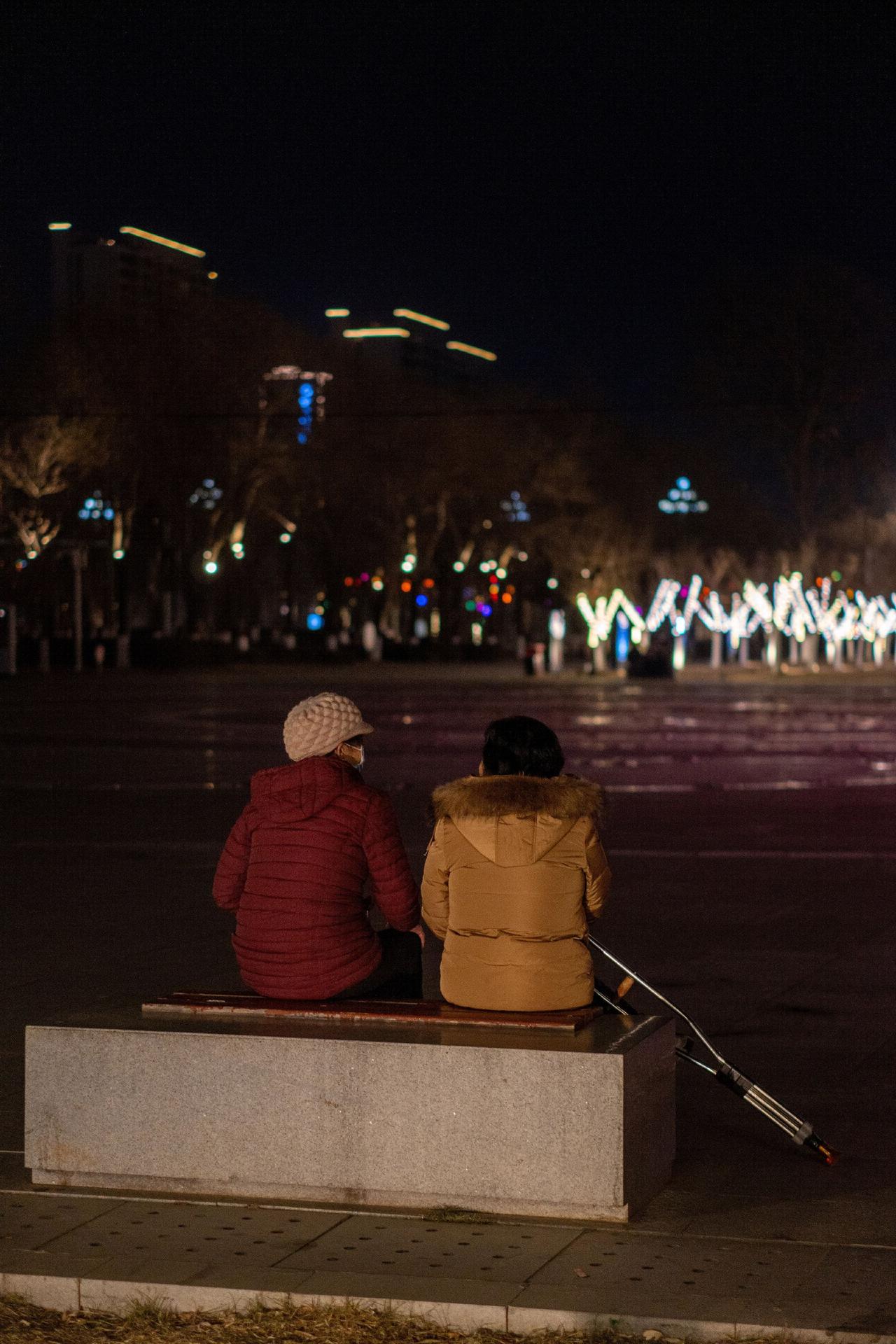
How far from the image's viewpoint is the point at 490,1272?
5.38 metres

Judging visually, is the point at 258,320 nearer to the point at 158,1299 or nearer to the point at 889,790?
the point at 889,790

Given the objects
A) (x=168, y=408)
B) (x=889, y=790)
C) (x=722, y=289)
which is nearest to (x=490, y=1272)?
(x=889, y=790)

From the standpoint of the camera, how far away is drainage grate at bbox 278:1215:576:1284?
5.40 m

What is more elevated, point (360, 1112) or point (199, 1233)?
point (360, 1112)

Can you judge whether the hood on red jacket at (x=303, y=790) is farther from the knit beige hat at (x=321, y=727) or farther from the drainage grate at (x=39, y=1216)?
the drainage grate at (x=39, y=1216)

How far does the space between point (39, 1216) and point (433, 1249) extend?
1193 millimetres

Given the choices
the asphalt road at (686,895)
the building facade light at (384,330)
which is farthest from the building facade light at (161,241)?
the building facade light at (384,330)

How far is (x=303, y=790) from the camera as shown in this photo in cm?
655

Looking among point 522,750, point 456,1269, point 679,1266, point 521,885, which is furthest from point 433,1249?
point 522,750

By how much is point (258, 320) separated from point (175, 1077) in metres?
64.3

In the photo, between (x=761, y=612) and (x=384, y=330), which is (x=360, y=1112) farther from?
(x=384, y=330)

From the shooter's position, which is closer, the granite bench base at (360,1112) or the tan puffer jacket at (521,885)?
the granite bench base at (360,1112)

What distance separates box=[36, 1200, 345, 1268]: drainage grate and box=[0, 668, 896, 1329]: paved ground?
819 millimetres

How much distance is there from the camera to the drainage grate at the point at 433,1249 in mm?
5402
